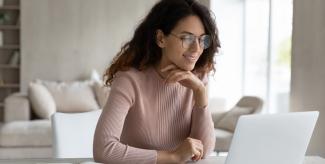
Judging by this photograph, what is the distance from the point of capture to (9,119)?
5.96 meters

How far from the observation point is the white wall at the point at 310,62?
9.28ft

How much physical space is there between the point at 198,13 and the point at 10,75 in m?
6.47

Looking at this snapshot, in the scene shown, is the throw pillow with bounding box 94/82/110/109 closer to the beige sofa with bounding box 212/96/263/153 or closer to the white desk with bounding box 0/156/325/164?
the beige sofa with bounding box 212/96/263/153

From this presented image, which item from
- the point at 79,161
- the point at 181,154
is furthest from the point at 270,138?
the point at 79,161

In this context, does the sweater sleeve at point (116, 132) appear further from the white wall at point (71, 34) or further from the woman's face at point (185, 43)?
the white wall at point (71, 34)

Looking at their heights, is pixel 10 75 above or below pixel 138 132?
below

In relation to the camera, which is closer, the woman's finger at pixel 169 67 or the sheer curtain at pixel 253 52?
the woman's finger at pixel 169 67

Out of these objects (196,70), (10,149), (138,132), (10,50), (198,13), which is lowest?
(10,149)

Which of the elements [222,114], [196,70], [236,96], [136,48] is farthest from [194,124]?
[236,96]

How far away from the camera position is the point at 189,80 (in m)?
1.98

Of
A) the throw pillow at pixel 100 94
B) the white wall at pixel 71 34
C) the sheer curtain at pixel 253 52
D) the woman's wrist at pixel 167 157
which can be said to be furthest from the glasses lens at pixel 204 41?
the white wall at pixel 71 34

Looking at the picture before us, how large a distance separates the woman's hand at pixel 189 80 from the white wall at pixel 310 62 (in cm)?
97

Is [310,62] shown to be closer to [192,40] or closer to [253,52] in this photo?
[192,40]

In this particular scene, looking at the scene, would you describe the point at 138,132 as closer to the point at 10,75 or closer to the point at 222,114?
the point at 222,114
